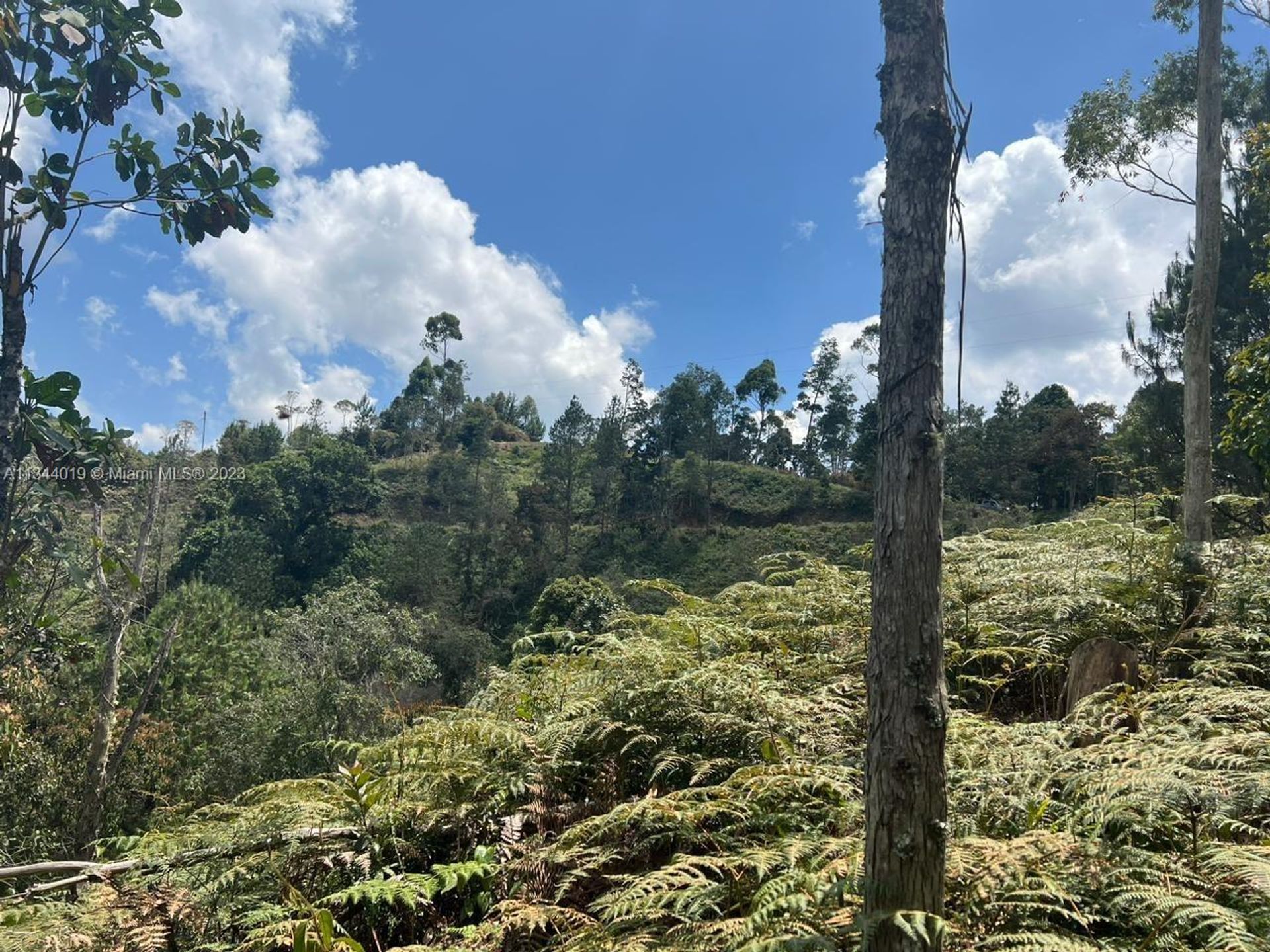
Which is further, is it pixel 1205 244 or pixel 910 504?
pixel 1205 244

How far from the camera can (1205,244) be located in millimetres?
5082

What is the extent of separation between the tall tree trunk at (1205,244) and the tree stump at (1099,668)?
210cm

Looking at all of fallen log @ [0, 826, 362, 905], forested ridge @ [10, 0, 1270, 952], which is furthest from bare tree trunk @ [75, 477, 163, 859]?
fallen log @ [0, 826, 362, 905]

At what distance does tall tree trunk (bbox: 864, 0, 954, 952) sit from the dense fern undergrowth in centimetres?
21

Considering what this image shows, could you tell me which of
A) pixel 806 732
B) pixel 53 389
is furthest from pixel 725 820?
pixel 53 389

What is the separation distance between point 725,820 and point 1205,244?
5319mm

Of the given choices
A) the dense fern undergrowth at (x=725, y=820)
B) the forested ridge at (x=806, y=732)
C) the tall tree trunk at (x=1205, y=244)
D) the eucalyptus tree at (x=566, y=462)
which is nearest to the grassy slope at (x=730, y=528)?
the eucalyptus tree at (x=566, y=462)

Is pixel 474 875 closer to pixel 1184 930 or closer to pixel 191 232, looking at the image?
pixel 1184 930

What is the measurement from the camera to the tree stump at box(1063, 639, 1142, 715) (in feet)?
10.9

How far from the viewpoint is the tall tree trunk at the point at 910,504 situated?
1482mm

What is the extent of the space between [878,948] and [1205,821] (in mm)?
1172

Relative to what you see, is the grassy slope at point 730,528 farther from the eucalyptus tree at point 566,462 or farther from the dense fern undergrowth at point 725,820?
the dense fern undergrowth at point 725,820

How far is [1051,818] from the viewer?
86.0 inches

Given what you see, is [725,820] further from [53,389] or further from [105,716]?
[105,716]
